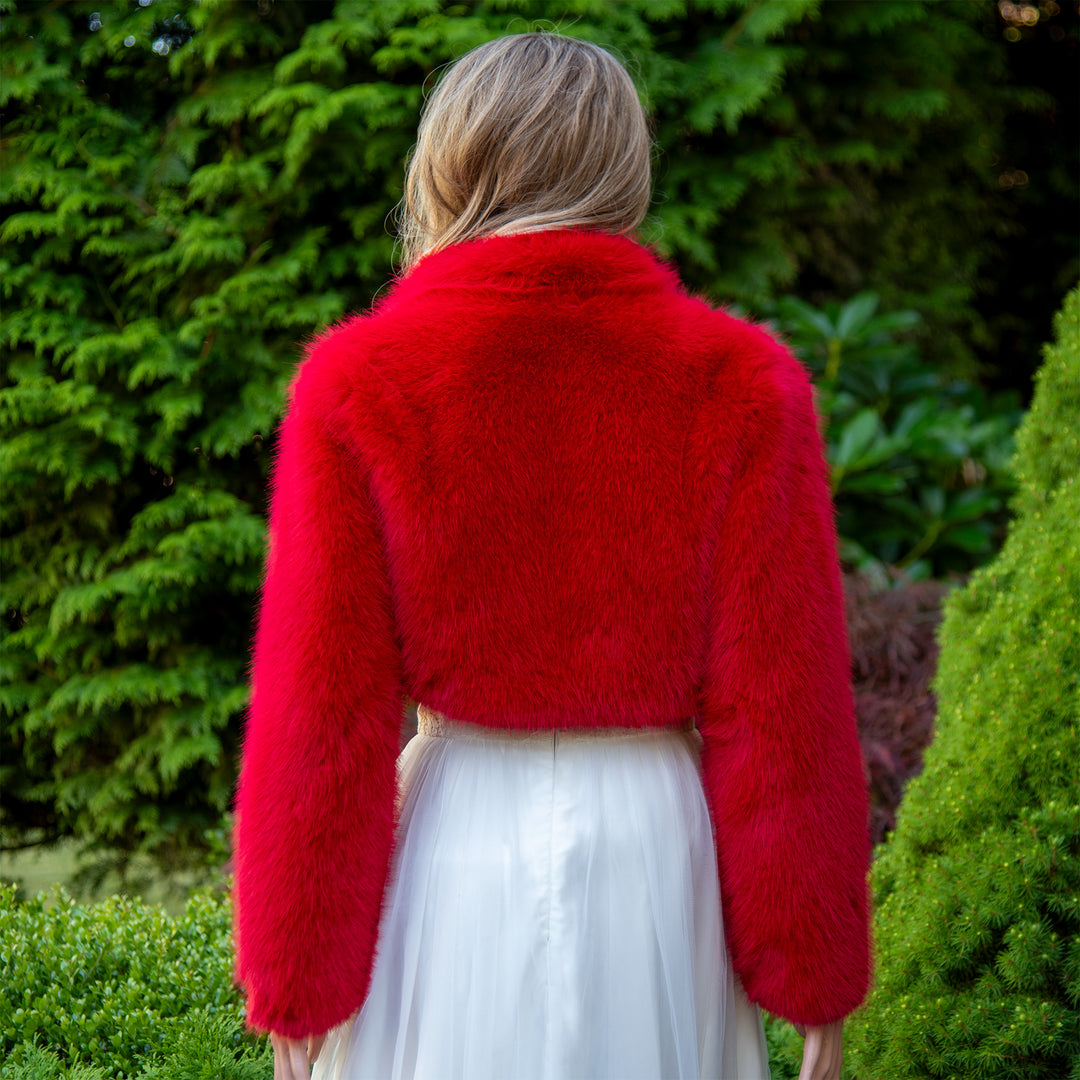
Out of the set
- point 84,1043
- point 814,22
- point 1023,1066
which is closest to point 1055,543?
point 1023,1066

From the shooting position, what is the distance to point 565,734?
4.74 ft

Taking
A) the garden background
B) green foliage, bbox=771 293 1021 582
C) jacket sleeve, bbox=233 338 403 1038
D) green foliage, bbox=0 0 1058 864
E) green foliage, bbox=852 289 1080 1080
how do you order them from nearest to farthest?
jacket sleeve, bbox=233 338 403 1038
green foliage, bbox=852 289 1080 1080
the garden background
green foliage, bbox=0 0 1058 864
green foliage, bbox=771 293 1021 582

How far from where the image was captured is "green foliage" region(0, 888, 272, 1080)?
219cm

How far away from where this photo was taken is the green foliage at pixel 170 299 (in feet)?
11.7

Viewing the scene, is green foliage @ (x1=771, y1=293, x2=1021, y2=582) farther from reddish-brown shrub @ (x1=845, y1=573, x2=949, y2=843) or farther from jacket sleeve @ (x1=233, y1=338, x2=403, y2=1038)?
jacket sleeve @ (x1=233, y1=338, x2=403, y2=1038)

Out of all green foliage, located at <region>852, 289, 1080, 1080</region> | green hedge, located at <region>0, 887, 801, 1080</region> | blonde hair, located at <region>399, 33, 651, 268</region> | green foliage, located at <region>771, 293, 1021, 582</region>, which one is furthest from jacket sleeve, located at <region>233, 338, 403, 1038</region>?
green foliage, located at <region>771, 293, 1021, 582</region>

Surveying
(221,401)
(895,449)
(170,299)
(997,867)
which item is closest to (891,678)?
(895,449)

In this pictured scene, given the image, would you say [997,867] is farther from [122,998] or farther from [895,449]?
[895,449]

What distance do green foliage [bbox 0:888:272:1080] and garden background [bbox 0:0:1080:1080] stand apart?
0.03 ft

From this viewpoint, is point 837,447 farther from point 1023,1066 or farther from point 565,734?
point 565,734

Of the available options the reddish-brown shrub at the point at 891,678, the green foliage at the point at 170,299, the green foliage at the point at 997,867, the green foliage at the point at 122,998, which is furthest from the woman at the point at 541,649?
the green foliage at the point at 170,299

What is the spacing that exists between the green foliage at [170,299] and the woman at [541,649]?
2296 mm

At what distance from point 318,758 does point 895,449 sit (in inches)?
140

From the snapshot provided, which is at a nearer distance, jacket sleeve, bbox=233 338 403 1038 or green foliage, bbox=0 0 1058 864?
jacket sleeve, bbox=233 338 403 1038
